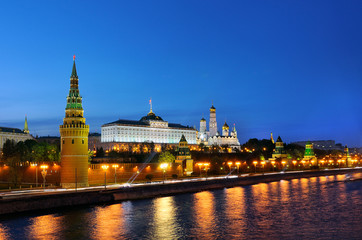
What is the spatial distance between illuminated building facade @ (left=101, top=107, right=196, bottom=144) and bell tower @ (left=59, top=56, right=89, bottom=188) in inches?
3627

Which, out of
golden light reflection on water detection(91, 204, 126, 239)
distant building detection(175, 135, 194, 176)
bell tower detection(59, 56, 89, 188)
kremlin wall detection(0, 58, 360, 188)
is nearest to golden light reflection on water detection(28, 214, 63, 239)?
golden light reflection on water detection(91, 204, 126, 239)

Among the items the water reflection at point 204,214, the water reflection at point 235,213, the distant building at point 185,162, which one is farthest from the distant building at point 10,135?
the water reflection at point 235,213

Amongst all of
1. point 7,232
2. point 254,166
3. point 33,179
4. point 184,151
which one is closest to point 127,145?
point 254,166

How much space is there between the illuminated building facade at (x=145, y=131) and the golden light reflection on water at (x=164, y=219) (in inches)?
3918

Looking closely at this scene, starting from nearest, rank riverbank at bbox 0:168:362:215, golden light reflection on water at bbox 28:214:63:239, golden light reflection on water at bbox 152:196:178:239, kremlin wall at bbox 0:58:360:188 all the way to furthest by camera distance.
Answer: golden light reflection on water at bbox 28:214:63:239, golden light reflection on water at bbox 152:196:178:239, riverbank at bbox 0:168:362:215, kremlin wall at bbox 0:58:360:188

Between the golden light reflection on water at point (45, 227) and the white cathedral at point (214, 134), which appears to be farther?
the white cathedral at point (214, 134)

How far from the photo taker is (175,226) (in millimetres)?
31094

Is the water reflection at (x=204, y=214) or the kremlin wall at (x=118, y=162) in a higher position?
the kremlin wall at (x=118, y=162)

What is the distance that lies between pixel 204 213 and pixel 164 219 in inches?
181

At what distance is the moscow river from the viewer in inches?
1105

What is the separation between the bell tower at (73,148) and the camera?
49438 millimetres

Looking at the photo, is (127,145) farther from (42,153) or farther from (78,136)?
(78,136)

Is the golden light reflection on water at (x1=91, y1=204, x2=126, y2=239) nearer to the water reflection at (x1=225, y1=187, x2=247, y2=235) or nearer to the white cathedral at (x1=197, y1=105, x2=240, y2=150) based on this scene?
the water reflection at (x1=225, y1=187, x2=247, y2=235)

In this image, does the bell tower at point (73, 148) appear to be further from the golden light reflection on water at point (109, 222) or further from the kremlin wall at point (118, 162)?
the golden light reflection on water at point (109, 222)
